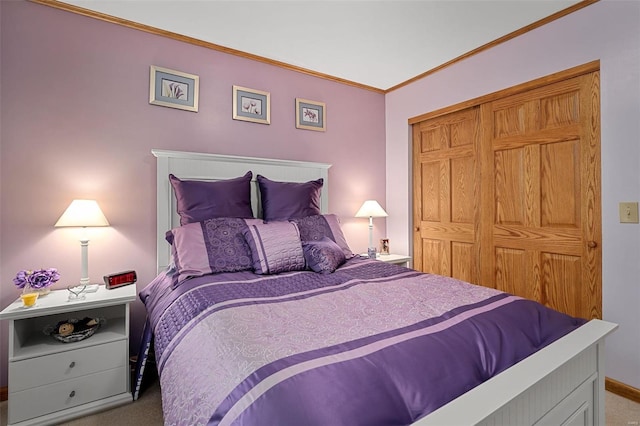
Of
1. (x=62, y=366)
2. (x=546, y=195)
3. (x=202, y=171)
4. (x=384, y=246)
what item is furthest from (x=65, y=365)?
(x=546, y=195)

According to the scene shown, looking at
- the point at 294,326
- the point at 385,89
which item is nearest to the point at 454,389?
the point at 294,326

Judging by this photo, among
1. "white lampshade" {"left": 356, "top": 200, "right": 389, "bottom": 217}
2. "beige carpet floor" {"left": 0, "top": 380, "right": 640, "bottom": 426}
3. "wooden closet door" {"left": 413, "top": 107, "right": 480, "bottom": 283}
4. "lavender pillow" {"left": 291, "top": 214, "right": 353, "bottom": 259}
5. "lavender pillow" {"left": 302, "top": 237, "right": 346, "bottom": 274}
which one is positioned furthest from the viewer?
"white lampshade" {"left": 356, "top": 200, "right": 389, "bottom": 217}

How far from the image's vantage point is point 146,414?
69.6 inches

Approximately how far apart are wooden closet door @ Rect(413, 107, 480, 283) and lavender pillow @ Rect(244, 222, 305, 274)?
1737 mm

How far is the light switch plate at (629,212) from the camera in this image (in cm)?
189

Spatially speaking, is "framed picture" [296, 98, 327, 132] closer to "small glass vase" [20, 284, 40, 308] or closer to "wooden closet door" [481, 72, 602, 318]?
"wooden closet door" [481, 72, 602, 318]

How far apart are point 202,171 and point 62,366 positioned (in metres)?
1.46

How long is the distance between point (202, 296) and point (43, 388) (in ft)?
3.57

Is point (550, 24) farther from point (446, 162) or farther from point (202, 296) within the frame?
point (202, 296)

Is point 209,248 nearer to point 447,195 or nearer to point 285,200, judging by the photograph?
point 285,200

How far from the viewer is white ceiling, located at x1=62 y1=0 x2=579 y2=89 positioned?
6.87ft

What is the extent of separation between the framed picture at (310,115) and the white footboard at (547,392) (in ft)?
8.37

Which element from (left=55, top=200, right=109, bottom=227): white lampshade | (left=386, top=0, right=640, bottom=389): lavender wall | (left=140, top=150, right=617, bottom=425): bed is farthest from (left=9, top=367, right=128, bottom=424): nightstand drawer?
(left=386, top=0, right=640, bottom=389): lavender wall

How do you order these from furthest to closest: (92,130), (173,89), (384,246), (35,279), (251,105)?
(384,246), (251,105), (173,89), (92,130), (35,279)
